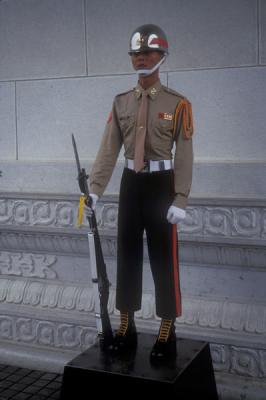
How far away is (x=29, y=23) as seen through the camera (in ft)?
11.7

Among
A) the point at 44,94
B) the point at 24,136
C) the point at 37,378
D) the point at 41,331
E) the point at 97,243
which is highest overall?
the point at 44,94

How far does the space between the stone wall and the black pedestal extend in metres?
0.47

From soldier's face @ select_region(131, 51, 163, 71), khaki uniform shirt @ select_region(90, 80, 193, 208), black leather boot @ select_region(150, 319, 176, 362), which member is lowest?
black leather boot @ select_region(150, 319, 176, 362)

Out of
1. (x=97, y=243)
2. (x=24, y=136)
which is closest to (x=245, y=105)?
(x=97, y=243)

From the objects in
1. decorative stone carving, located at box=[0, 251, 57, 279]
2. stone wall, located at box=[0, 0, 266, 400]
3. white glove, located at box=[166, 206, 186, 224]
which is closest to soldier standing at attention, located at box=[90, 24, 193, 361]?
white glove, located at box=[166, 206, 186, 224]

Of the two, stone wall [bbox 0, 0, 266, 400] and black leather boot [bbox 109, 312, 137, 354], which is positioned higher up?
stone wall [bbox 0, 0, 266, 400]

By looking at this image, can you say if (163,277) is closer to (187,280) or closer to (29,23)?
(187,280)

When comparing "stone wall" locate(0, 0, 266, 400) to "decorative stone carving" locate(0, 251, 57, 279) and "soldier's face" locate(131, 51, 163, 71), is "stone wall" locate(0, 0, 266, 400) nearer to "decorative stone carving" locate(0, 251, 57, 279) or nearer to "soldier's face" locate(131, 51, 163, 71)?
"decorative stone carving" locate(0, 251, 57, 279)

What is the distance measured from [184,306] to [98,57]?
139cm

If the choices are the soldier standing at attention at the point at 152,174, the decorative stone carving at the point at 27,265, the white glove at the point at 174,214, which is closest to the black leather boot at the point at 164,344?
the soldier standing at attention at the point at 152,174

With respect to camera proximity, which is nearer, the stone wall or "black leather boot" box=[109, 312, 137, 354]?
"black leather boot" box=[109, 312, 137, 354]

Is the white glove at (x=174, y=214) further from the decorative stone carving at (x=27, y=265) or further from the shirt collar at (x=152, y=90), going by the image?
the decorative stone carving at (x=27, y=265)

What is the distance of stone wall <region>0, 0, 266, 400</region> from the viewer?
Answer: 306cm

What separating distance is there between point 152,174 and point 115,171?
89 centimetres
